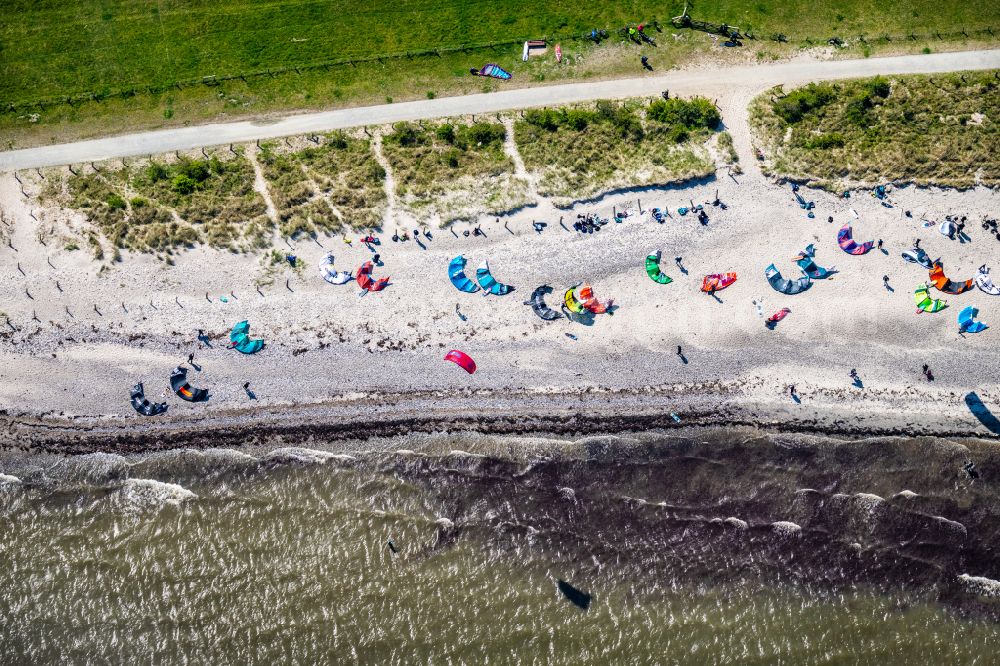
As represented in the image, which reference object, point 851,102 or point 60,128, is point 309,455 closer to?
point 60,128

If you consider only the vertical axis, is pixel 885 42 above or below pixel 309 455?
above

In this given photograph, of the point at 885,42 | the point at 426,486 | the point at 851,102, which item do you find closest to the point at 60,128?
the point at 426,486

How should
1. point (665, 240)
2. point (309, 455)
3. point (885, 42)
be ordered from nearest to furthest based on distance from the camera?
point (309, 455) < point (665, 240) < point (885, 42)

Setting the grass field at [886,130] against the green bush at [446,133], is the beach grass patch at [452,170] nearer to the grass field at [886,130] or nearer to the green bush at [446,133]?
the green bush at [446,133]

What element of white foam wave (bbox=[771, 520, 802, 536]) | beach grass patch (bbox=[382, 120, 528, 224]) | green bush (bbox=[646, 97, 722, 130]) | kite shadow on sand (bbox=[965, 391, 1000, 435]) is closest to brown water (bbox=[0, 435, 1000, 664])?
white foam wave (bbox=[771, 520, 802, 536])

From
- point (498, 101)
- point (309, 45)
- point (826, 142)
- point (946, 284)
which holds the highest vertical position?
point (309, 45)

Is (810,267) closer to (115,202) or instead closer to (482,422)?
(482,422)

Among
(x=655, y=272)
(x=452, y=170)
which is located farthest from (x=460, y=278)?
(x=655, y=272)
